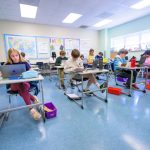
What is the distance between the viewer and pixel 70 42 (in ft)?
22.4

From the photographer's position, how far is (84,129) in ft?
5.03

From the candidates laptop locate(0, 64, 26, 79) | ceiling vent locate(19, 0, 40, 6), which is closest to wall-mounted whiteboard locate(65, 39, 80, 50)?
ceiling vent locate(19, 0, 40, 6)

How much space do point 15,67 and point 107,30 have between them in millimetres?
6856

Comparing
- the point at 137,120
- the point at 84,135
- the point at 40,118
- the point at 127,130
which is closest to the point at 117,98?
the point at 137,120

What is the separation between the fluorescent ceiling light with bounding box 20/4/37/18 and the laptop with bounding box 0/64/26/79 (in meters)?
3.33

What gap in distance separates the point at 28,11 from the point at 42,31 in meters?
1.64

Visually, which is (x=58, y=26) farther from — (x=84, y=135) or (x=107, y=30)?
(x=84, y=135)

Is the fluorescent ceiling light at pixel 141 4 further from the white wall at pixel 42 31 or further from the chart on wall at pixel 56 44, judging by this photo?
the chart on wall at pixel 56 44

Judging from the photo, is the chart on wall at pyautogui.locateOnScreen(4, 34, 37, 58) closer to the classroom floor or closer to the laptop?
the classroom floor

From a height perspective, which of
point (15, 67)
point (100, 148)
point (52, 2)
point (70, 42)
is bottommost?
point (100, 148)

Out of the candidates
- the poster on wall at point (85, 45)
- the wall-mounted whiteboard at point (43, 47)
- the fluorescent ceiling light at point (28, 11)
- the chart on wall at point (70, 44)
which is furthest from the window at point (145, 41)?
the fluorescent ceiling light at point (28, 11)

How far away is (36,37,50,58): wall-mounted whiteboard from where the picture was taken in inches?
239

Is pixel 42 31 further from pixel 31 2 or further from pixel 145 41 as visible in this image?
pixel 145 41

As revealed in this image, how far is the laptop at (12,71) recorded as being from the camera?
1582mm
